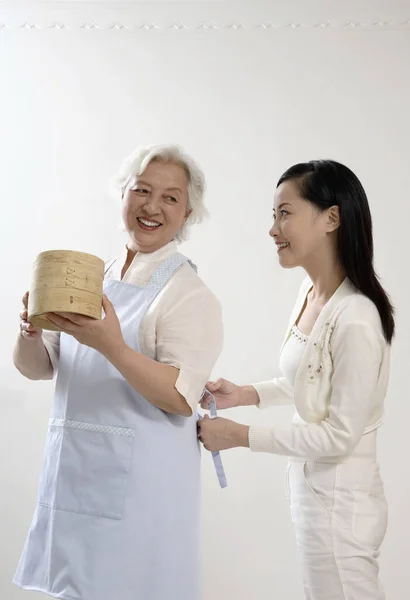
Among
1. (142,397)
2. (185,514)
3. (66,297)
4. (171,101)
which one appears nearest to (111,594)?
(185,514)

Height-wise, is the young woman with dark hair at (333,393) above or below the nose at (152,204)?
below

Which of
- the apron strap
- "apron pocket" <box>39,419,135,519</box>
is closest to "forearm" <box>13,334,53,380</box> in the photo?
"apron pocket" <box>39,419,135,519</box>

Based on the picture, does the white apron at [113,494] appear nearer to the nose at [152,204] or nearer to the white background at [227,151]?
the nose at [152,204]

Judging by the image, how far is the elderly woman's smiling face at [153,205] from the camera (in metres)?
1.79

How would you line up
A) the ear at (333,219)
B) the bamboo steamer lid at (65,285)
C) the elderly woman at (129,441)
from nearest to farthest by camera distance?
1. the bamboo steamer lid at (65,285)
2. the elderly woman at (129,441)
3. the ear at (333,219)

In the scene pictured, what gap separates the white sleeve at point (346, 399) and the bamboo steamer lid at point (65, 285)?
0.63 meters

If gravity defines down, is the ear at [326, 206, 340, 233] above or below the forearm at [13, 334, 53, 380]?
above

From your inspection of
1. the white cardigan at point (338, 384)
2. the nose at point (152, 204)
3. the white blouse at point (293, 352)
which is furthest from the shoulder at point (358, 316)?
the nose at point (152, 204)

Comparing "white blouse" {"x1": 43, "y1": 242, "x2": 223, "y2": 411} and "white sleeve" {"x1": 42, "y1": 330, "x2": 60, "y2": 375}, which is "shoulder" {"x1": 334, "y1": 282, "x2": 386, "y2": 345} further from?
"white sleeve" {"x1": 42, "y1": 330, "x2": 60, "y2": 375}

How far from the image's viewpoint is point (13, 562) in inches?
129

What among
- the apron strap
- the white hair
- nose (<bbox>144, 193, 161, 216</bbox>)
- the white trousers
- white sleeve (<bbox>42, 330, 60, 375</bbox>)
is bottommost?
the white trousers

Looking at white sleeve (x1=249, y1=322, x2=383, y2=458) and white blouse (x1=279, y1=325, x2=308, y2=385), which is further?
white blouse (x1=279, y1=325, x2=308, y2=385)

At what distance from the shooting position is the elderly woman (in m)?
1.57

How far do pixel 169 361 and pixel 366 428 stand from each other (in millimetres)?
581
